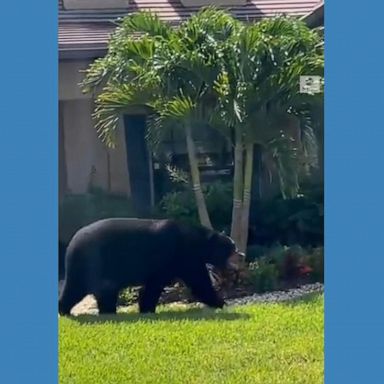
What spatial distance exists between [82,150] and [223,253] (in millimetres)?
Result: 833

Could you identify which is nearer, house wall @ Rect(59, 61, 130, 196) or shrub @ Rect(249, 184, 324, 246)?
house wall @ Rect(59, 61, 130, 196)

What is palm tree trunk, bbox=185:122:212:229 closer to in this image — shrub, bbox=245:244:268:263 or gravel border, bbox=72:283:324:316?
shrub, bbox=245:244:268:263

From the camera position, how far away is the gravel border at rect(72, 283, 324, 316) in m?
4.42

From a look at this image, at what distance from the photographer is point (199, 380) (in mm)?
4340

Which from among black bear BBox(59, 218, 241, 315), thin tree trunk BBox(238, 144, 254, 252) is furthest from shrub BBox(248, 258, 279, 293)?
thin tree trunk BBox(238, 144, 254, 252)

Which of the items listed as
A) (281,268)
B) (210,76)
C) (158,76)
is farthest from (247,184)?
(158,76)

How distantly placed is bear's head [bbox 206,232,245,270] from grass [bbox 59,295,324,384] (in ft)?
0.71

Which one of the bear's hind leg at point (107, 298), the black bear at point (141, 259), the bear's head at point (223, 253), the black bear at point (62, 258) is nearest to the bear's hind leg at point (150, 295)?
the black bear at point (141, 259)

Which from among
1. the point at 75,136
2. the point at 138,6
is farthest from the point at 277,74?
the point at 75,136

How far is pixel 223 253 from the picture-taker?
4.44 meters

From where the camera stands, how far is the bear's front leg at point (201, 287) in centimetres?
446

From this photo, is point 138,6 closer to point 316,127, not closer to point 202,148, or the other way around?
point 202,148

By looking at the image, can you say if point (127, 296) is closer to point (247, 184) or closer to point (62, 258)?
point (62, 258)

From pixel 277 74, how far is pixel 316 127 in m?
0.31
